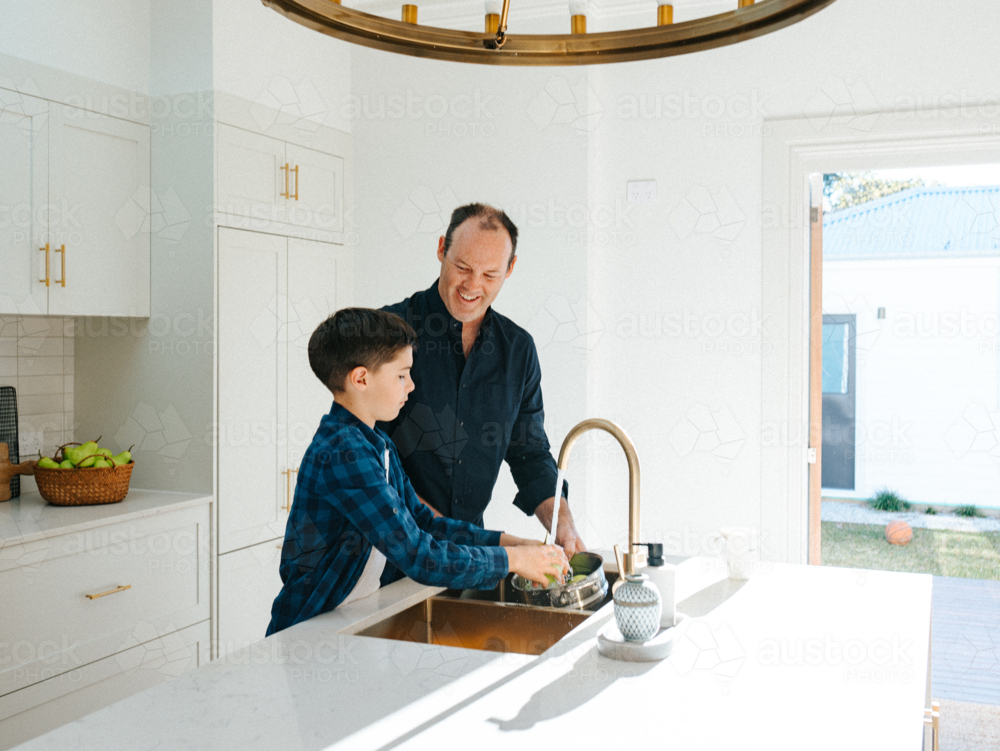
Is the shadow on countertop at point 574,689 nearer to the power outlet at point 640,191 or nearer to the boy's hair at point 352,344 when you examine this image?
the boy's hair at point 352,344

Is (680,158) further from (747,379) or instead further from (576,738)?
(576,738)

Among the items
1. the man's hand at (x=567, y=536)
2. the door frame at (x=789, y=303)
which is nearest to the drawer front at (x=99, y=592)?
the man's hand at (x=567, y=536)

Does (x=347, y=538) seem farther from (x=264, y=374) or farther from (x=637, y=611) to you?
(x=264, y=374)

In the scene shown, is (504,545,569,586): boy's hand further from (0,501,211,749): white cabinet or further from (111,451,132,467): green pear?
(111,451,132,467): green pear

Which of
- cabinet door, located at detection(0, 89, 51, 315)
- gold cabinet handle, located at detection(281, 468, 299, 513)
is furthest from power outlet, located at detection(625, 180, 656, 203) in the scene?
cabinet door, located at detection(0, 89, 51, 315)

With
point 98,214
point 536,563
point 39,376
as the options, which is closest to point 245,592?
point 39,376

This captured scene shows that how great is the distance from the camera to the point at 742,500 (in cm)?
310

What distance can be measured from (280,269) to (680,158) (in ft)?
4.80

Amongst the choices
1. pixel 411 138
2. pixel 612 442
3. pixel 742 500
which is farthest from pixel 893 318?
pixel 411 138

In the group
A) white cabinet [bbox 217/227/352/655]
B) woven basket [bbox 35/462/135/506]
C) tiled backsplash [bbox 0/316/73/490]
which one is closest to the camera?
woven basket [bbox 35/462/135/506]

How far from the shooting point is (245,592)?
9.75 feet

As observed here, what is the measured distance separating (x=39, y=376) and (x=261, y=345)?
2.33 feet

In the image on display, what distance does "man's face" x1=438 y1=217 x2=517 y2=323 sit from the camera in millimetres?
2738

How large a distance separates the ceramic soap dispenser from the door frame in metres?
1.83
